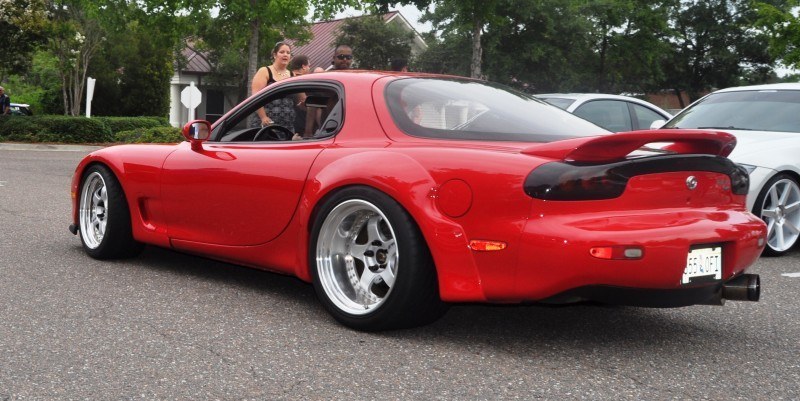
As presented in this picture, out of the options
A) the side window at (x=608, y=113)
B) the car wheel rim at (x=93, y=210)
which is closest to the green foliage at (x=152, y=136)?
the side window at (x=608, y=113)

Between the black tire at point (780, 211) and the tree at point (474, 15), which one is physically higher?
the tree at point (474, 15)

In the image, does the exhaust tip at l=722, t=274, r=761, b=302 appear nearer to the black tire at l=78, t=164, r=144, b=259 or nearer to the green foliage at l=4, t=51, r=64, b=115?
the black tire at l=78, t=164, r=144, b=259

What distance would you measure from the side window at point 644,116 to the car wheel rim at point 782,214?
371cm

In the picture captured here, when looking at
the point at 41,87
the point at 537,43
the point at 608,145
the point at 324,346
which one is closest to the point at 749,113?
the point at 608,145

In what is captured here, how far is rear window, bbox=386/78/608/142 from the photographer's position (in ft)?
14.2

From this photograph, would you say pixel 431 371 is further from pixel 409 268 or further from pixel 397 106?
pixel 397 106

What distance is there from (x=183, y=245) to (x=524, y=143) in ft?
7.59

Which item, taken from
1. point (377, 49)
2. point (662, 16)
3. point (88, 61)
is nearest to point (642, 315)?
point (88, 61)

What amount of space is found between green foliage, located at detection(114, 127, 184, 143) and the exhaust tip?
849 inches

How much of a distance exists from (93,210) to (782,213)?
17.0 feet

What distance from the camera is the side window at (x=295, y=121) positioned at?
487cm

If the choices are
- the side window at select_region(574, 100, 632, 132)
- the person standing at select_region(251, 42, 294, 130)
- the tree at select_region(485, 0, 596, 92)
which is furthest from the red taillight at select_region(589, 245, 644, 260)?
the tree at select_region(485, 0, 596, 92)

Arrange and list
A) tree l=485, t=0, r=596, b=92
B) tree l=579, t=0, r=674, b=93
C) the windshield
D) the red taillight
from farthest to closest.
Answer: tree l=579, t=0, r=674, b=93
tree l=485, t=0, r=596, b=92
the windshield
the red taillight

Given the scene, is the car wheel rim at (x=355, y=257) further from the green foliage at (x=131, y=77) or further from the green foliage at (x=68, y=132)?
the green foliage at (x=131, y=77)
